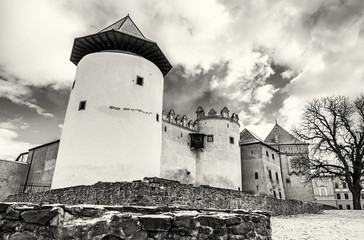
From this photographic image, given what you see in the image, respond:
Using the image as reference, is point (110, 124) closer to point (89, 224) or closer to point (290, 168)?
point (89, 224)

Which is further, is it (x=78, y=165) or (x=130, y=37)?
(x=130, y=37)

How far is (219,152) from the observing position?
2739cm

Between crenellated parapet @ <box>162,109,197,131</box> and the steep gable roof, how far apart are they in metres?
16.7

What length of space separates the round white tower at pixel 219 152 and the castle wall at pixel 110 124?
11.4 metres

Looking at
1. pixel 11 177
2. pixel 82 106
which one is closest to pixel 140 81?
pixel 82 106

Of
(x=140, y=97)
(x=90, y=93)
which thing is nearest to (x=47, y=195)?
(x=90, y=93)

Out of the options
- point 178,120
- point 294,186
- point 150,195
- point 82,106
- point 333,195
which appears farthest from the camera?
point 333,195

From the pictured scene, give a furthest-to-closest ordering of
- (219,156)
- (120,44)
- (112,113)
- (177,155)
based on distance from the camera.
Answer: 1. (219,156)
2. (177,155)
3. (120,44)
4. (112,113)

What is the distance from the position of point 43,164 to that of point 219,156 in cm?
1680

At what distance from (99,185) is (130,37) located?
1024 cm

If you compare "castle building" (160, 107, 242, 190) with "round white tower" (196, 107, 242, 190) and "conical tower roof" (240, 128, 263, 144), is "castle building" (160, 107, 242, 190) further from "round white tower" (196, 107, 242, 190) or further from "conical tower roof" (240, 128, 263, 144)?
"conical tower roof" (240, 128, 263, 144)

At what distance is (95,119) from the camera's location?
48.6ft

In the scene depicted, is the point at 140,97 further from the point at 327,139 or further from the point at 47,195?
the point at 327,139

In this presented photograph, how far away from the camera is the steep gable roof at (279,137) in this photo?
38.7m
